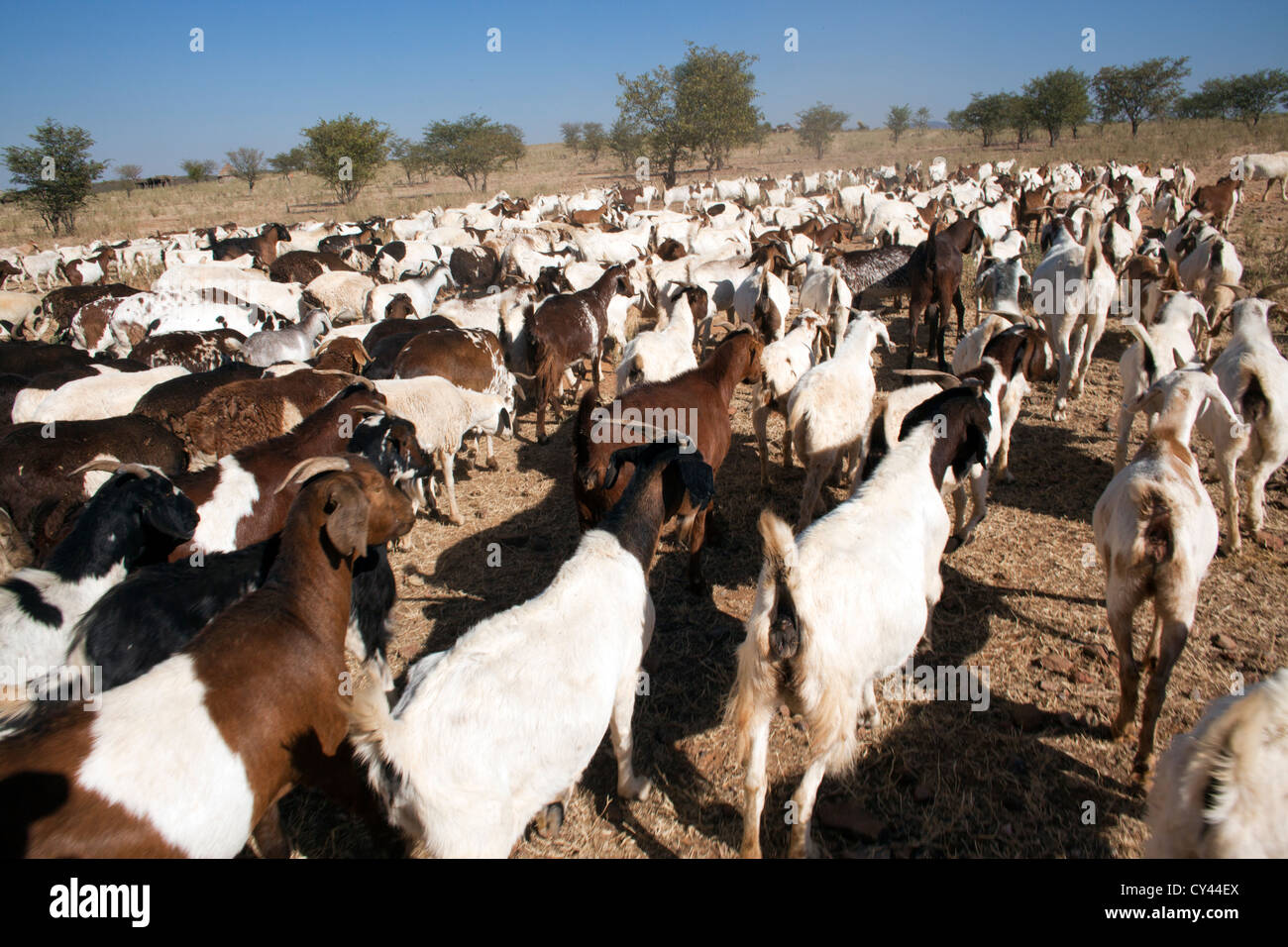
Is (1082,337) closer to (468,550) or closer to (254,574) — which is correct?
(468,550)

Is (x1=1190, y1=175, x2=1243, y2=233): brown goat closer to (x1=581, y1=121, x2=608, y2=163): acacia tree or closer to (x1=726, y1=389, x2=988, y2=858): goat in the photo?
(x1=726, y1=389, x2=988, y2=858): goat

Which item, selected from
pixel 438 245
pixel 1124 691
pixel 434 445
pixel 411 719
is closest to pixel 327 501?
pixel 411 719

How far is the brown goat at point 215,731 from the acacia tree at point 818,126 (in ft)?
234

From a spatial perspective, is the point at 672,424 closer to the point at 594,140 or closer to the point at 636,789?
the point at 636,789

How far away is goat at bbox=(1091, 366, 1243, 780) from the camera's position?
3.45m

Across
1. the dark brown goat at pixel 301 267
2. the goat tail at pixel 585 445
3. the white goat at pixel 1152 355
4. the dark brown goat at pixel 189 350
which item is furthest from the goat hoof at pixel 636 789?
the dark brown goat at pixel 301 267

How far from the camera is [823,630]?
116 inches

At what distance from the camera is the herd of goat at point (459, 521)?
2.44 metres

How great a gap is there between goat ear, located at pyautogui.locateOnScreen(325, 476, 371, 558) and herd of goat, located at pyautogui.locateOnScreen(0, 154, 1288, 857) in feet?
0.07

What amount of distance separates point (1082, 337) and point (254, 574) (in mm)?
9808

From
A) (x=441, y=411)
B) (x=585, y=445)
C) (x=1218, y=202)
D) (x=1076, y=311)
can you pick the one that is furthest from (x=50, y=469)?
(x=1218, y=202)

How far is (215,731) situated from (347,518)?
3.53 feet
